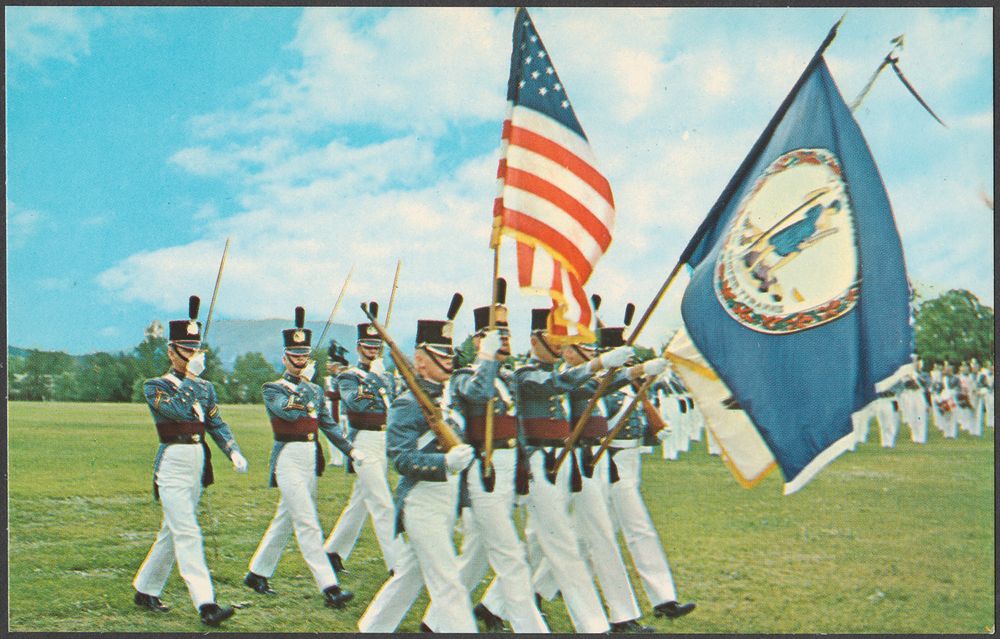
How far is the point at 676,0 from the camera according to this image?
361 inches

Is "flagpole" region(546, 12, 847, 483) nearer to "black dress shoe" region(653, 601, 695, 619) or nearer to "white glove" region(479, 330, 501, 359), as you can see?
"white glove" region(479, 330, 501, 359)

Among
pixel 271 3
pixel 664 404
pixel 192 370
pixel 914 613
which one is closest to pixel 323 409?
pixel 192 370

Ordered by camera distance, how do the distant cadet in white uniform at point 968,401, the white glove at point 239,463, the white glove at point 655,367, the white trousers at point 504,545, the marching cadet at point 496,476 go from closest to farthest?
the marching cadet at point 496,476, the white trousers at point 504,545, the white glove at point 655,367, the white glove at point 239,463, the distant cadet in white uniform at point 968,401

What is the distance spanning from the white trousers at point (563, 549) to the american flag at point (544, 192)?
122 cm

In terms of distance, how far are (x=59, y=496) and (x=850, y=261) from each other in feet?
32.4

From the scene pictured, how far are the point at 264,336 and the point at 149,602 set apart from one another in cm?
330

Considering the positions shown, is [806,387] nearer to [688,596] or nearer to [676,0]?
[688,596]

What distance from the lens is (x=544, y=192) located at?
811 centimetres

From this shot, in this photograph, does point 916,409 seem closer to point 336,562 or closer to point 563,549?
point 336,562

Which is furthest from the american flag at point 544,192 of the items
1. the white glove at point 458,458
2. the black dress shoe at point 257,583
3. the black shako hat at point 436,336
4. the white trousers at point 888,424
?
the white trousers at point 888,424

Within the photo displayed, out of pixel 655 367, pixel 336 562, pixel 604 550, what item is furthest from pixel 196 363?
pixel 655 367

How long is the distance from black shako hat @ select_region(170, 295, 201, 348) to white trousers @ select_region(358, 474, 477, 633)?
106 inches

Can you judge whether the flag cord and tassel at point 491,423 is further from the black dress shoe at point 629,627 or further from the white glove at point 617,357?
the black dress shoe at point 629,627

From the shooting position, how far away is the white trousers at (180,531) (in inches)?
336
